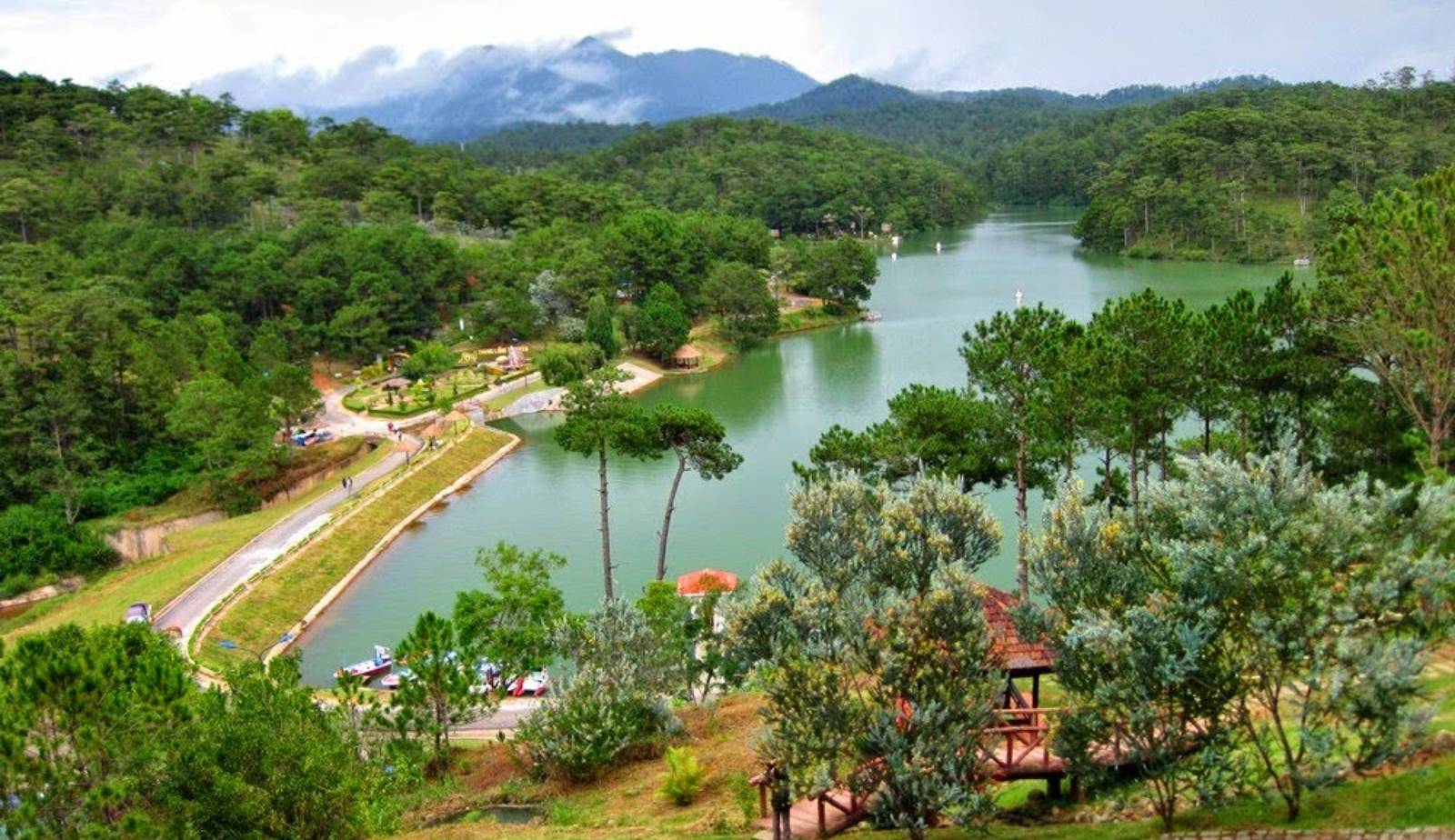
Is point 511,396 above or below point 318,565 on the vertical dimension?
above

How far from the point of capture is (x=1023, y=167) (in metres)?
124

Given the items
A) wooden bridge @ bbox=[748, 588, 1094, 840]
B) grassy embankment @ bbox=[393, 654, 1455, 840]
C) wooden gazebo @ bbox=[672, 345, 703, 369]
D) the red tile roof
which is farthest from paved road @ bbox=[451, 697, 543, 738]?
wooden gazebo @ bbox=[672, 345, 703, 369]

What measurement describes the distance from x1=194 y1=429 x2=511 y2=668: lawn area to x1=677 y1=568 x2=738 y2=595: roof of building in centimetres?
838

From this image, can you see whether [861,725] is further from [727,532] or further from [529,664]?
[727,532]

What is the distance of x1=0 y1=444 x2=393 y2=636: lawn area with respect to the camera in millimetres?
25828

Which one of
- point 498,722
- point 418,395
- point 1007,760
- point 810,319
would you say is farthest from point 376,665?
point 810,319

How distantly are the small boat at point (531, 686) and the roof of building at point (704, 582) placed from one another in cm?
292

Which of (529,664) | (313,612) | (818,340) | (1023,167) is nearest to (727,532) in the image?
(313,612)

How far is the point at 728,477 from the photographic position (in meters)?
32.2

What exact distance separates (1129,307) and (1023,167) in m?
112

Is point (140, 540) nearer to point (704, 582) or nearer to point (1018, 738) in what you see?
point (704, 582)

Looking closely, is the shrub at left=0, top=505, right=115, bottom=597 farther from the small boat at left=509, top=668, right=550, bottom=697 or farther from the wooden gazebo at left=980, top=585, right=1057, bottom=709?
the wooden gazebo at left=980, top=585, right=1057, bottom=709

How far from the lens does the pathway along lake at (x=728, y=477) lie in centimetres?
2553

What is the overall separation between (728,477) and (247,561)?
1198 cm
